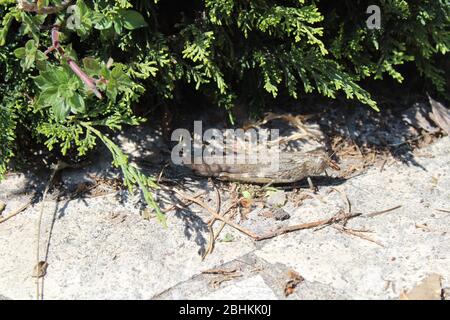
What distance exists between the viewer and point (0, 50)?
292cm

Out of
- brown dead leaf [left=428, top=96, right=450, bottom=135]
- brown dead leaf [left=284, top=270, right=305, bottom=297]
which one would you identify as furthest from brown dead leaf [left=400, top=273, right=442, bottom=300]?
brown dead leaf [left=428, top=96, right=450, bottom=135]

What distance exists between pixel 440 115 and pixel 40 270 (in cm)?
243

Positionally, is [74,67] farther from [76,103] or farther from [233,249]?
[233,249]

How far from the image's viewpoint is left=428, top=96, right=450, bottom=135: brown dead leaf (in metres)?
3.55

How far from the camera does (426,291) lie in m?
2.50

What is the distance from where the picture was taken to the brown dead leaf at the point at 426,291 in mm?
2484

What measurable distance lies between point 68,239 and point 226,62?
124 cm

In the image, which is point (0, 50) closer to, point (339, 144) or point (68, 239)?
point (68, 239)

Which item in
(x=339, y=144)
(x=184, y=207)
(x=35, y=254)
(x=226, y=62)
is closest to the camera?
(x=35, y=254)

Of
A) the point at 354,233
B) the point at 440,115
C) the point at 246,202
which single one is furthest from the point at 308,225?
the point at 440,115

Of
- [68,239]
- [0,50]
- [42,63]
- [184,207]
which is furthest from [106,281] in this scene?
[0,50]

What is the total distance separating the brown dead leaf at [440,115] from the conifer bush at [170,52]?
0.63 feet

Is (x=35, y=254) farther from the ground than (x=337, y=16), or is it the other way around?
(x=337, y=16)

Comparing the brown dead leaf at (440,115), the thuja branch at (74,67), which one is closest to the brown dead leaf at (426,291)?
the brown dead leaf at (440,115)
